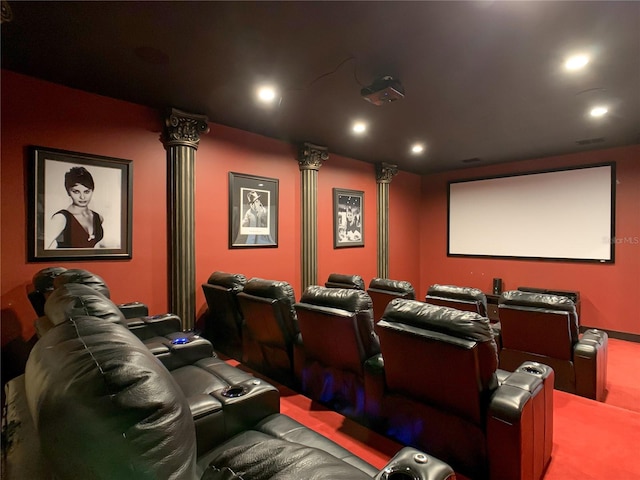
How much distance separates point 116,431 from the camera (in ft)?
1.88

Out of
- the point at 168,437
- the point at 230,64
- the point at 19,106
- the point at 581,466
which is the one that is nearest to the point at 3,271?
the point at 19,106

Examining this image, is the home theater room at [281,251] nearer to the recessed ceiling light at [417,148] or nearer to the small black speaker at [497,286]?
the recessed ceiling light at [417,148]

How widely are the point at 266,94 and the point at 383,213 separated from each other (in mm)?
3669

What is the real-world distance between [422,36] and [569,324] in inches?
98.0

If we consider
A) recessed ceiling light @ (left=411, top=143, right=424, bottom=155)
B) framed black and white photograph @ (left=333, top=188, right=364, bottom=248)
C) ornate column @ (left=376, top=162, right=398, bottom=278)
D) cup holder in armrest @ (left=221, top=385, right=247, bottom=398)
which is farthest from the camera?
ornate column @ (left=376, top=162, right=398, bottom=278)

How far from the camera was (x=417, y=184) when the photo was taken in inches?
285

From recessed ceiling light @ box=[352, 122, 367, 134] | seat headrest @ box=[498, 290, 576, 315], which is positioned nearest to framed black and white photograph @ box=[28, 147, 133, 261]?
recessed ceiling light @ box=[352, 122, 367, 134]

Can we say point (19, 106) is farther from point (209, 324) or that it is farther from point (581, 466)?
point (581, 466)

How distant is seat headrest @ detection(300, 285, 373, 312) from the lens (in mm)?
2047

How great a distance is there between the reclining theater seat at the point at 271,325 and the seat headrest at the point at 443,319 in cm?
98

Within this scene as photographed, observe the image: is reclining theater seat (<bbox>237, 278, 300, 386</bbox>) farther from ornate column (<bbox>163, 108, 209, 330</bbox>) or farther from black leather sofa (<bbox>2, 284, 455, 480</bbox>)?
black leather sofa (<bbox>2, 284, 455, 480</bbox>)

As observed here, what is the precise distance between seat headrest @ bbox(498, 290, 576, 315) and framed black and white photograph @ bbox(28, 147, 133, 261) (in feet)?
12.2

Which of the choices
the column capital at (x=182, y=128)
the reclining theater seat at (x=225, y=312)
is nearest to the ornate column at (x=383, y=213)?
the reclining theater seat at (x=225, y=312)

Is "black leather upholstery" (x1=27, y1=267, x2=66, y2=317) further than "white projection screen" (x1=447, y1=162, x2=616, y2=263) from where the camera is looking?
No
